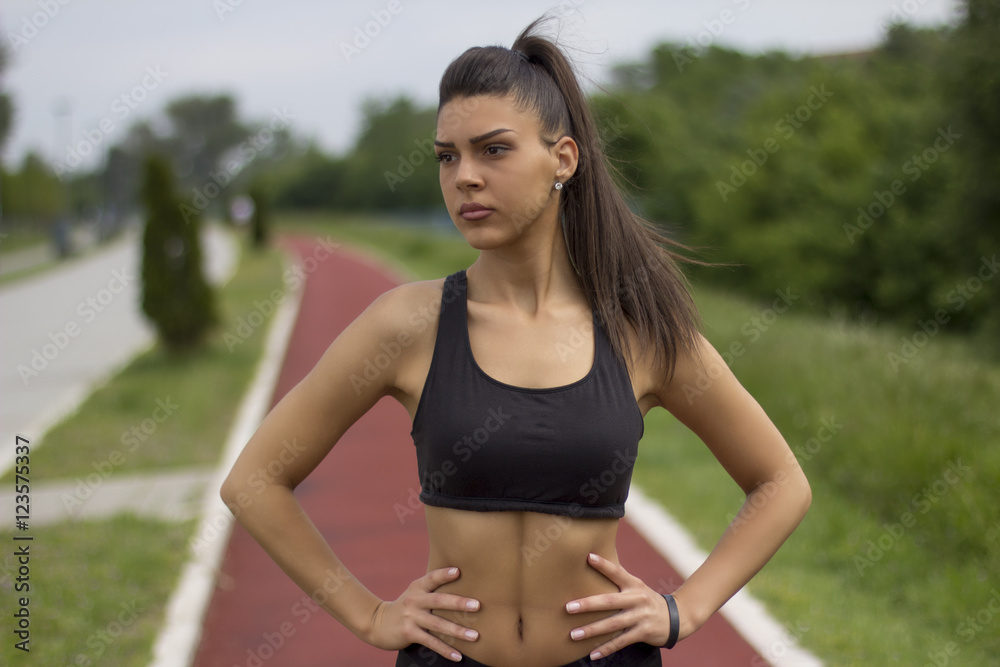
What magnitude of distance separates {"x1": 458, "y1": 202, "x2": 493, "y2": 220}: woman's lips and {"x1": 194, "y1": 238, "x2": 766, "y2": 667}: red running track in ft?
11.2

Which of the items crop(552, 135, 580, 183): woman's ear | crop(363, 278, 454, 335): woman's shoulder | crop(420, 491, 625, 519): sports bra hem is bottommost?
crop(420, 491, 625, 519): sports bra hem

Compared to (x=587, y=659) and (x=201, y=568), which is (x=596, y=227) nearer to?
(x=587, y=659)

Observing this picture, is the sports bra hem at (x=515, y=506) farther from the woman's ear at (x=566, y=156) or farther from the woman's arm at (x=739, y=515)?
the woman's ear at (x=566, y=156)

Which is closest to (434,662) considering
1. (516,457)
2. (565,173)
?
(516,457)

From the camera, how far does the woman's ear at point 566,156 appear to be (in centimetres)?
200

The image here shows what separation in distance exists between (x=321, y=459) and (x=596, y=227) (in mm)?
802

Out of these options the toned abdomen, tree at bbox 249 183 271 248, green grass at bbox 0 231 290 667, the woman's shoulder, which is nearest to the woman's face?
the woman's shoulder

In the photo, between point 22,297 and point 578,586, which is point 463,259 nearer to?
point 22,297

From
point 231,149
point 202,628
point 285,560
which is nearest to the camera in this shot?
point 285,560

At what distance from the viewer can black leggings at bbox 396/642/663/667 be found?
201cm

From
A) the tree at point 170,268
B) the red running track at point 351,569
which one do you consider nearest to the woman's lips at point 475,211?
the red running track at point 351,569

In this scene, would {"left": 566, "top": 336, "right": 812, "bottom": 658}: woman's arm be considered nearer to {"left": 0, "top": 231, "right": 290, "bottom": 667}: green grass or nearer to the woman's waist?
the woman's waist

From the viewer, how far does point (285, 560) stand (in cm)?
215

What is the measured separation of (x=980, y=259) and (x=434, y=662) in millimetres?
15569
